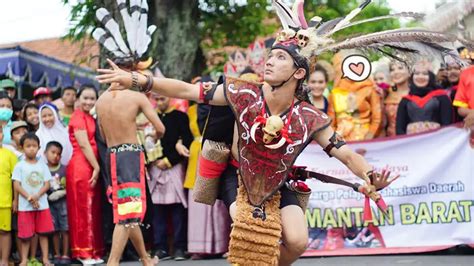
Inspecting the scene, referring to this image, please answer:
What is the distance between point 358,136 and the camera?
9602mm

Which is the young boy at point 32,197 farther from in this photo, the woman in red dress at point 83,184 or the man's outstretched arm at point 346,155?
the man's outstretched arm at point 346,155

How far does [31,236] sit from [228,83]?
4004 millimetres

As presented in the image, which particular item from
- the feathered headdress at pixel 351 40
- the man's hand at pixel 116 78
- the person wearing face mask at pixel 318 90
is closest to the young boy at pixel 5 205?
the person wearing face mask at pixel 318 90

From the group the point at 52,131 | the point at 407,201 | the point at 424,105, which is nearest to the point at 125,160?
the point at 52,131

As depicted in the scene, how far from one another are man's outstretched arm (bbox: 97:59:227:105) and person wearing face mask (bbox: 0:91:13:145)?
12.7ft

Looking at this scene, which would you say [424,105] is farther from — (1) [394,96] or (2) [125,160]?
(2) [125,160]

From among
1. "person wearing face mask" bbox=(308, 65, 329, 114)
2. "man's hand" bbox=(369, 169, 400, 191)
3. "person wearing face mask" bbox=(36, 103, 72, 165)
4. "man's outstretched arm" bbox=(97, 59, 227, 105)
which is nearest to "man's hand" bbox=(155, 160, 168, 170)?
"person wearing face mask" bbox=(36, 103, 72, 165)

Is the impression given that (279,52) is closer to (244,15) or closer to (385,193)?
(385,193)

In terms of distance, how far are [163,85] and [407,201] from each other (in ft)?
14.6

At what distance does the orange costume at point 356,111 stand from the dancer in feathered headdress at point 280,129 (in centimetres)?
370

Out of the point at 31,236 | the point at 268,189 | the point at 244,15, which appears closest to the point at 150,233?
the point at 31,236

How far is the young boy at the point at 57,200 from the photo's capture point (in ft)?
31.2

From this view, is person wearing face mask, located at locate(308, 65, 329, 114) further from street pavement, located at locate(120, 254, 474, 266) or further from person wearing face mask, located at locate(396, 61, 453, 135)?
street pavement, located at locate(120, 254, 474, 266)

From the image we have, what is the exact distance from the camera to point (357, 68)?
577 centimetres
